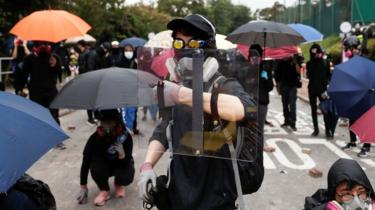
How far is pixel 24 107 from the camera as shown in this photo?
8.71ft

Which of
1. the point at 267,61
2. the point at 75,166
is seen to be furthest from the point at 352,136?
the point at 75,166

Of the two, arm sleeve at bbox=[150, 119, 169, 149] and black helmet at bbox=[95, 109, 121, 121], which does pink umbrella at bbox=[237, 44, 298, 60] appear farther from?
arm sleeve at bbox=[150, 119, 169, 149]

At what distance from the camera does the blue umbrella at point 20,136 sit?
2.22 meters

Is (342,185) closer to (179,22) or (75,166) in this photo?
(179,22)

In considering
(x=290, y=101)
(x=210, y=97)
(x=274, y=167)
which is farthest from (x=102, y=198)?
(x=290, y=101)

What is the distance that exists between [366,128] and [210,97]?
153cm

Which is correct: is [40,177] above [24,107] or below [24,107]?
below

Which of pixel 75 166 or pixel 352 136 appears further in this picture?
pixel 352 136

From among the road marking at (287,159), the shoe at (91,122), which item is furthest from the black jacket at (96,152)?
the shoe at (91,122)

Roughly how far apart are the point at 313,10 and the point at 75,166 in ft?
96.1

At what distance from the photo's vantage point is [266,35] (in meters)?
9.73

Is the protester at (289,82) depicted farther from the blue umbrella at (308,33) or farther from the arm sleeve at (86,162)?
the arm sleeve at (86,162)

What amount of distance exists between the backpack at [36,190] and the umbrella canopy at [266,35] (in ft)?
22.2

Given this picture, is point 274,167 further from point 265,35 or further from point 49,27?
point 49,27
